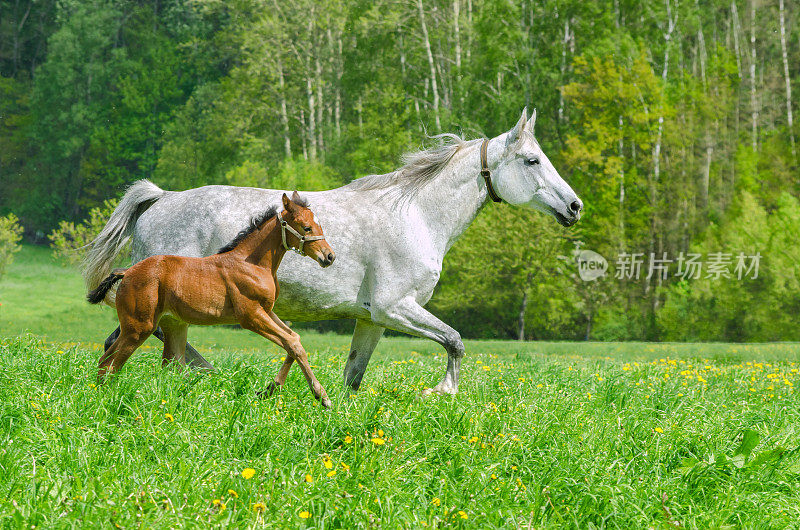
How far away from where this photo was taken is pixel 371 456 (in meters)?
4.41

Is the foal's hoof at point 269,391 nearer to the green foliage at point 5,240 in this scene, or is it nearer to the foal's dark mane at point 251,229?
the foal's dark mane at point 251,229

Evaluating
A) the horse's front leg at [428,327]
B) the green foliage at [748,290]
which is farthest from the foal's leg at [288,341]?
the green foliage at [748,290]

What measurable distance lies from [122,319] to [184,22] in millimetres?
62875

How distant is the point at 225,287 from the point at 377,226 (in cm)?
170

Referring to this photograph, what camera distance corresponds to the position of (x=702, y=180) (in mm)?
32531

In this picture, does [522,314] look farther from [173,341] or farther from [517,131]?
[173,341]

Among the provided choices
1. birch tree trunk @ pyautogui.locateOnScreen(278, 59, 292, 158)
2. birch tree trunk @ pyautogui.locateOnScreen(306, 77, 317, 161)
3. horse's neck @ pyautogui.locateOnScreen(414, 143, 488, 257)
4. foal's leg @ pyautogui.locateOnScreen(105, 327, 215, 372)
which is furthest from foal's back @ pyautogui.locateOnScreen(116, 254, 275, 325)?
birch tree trunk @ pyautogui.locateOnScreen(278, 59, 292, 158)

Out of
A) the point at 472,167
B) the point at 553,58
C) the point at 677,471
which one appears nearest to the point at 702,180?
the point at 553,58

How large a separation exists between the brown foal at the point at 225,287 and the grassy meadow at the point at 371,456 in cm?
41

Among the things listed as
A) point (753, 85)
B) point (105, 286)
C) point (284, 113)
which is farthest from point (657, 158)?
point (105, 286)

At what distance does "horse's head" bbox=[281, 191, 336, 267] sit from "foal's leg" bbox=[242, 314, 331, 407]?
570 mm

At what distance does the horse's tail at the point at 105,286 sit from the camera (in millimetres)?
5520

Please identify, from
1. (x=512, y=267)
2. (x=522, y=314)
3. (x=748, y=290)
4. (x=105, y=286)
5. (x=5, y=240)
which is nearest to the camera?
(x=105, y=286)

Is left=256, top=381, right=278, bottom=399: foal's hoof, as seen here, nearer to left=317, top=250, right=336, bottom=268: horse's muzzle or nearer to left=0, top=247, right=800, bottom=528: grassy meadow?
left=0, top=247, right=800, bottom=528: grassy meadow
